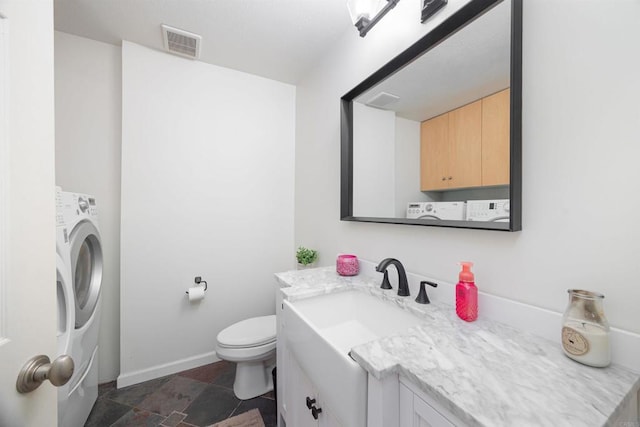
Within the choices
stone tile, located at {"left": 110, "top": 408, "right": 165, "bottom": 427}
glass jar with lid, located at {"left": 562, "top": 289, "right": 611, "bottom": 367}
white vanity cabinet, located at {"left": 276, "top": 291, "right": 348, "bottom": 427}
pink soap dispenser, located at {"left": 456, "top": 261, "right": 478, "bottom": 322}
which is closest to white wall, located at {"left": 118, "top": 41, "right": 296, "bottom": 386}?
stone tile, located at {"left": 110, "top": 408, "right": 165, "bottom": 427}

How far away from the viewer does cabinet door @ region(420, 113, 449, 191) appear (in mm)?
1007

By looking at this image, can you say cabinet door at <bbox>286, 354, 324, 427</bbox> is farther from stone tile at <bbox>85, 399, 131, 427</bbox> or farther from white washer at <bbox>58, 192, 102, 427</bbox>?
stone tile at <bbox>85, 399, 131, 427</bbox>

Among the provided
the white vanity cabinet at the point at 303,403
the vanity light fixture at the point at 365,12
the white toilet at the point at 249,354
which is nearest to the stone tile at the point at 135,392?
the white toilet at the point at 249,354

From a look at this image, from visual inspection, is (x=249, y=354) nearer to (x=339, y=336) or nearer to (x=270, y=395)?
(x=270, y=395)

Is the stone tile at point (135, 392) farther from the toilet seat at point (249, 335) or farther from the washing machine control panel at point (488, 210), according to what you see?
the washing machine control panel at point (488, 210)

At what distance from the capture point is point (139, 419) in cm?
142

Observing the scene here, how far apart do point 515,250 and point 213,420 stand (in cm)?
181

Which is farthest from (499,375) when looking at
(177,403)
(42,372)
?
(177,403)

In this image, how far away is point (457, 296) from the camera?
0.85 metres

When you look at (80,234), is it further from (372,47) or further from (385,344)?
(372,47)

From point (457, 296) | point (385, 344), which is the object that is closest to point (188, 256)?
point (385, 344)

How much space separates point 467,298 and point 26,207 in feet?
3.97

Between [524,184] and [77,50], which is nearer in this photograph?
[524,184]

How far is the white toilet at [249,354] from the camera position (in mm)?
1529
